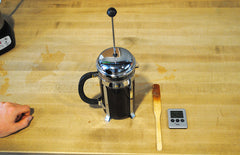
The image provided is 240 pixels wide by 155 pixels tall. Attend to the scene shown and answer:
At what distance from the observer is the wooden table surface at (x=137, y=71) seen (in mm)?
837

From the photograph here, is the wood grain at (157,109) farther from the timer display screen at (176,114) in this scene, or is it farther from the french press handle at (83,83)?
the french press handle at (83,83)

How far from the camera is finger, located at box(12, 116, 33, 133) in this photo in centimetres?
84

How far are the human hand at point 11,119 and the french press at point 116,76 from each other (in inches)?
8.7

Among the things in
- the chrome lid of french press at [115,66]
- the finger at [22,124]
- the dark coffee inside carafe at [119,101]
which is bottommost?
the finger at [22,124]

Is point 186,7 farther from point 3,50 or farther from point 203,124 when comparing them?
point 3,50

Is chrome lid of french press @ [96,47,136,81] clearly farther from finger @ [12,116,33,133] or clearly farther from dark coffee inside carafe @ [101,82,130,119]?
finger @ [12,116,33,133]

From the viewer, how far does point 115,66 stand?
0.71 m

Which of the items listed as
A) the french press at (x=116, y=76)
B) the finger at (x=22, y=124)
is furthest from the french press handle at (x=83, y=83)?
the finger at (x=22, y=124)

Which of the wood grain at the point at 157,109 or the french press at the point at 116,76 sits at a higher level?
the french press at the point at 116,76

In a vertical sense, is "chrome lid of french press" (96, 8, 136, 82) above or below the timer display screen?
above

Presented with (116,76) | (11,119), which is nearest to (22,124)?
(11,119)

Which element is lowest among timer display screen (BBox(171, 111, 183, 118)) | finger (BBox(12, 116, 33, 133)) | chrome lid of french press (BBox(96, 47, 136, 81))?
timer display screen (BBox(171, 111, 183, 118))

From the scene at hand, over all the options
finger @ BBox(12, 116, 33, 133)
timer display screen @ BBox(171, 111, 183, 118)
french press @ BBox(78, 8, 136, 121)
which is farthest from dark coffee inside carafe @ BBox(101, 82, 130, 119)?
finger @ BBox(12, 116, 33, 133)

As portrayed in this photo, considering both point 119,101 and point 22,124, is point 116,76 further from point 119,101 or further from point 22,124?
point 22,124
